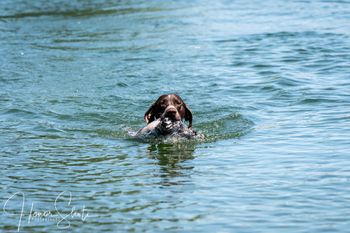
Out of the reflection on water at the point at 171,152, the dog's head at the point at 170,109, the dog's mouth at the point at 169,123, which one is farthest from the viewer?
the dog's mouth at the point at 169,123

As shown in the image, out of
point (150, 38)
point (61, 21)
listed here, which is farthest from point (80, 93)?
point (61, 21)

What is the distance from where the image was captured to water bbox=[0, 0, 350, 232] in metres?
6.83

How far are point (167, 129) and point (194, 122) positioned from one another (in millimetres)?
1799

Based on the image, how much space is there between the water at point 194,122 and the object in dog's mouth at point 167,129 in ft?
0.52

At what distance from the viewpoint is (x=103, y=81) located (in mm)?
13977

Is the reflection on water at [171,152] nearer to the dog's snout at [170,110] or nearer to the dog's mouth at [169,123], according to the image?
the dog's mouth at [169,123]

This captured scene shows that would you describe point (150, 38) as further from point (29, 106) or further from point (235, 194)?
point (235, 194)

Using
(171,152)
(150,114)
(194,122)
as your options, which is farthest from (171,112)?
(194,122)

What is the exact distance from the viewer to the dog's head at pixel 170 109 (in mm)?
9344

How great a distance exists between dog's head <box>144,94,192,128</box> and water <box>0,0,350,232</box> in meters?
0.41

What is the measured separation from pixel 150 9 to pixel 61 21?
10.2ft

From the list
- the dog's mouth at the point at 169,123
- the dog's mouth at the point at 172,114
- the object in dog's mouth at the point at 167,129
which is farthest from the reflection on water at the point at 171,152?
the dog's mouth at the point at 172,114

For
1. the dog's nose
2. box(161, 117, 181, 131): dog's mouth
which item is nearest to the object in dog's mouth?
box(161, 117, 181, 131): dog's mouth

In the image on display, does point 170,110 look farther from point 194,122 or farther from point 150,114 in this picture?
point 194,122
